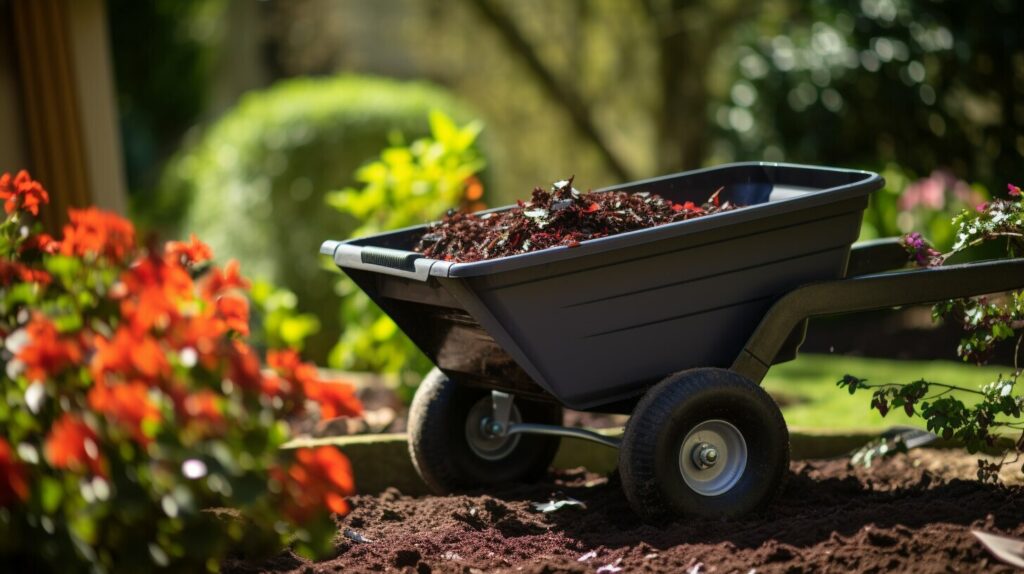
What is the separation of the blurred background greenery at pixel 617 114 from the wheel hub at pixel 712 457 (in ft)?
6.93

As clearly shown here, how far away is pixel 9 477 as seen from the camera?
196 centimetres

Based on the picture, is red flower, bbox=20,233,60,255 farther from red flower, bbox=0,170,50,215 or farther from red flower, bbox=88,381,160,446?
red flower, bbox=88,381,160,446

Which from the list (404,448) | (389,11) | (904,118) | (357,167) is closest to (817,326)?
(904,118)

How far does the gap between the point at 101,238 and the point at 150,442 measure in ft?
2.08

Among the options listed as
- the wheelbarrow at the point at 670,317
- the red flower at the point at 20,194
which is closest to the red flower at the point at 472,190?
the wheelbarrow at the point at 670,317

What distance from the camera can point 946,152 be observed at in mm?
7641

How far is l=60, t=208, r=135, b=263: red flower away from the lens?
2.43 m

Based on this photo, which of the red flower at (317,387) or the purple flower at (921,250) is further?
the purple flower at (921,250)

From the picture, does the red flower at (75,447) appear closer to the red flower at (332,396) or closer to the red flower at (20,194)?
the red flower at (332,396)

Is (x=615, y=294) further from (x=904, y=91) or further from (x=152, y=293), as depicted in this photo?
(x=904, y=91)

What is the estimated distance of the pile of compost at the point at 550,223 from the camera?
298 cm

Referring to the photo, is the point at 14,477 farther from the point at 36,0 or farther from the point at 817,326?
the point at 817,326

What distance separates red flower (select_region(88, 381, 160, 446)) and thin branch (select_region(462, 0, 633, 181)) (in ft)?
22.5

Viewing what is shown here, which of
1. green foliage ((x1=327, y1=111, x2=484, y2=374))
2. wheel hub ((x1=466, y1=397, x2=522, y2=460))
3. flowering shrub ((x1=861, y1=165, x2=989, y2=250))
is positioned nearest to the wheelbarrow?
wheel hub ((x1=466, y1=397, x2=522, y2=460))
